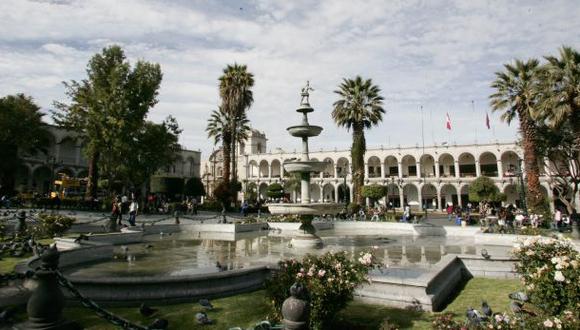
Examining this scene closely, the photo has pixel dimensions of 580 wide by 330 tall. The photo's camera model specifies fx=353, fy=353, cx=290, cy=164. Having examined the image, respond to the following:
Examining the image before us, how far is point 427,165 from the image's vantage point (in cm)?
5300

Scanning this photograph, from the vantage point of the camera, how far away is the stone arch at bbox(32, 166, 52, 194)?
4372 centimetres

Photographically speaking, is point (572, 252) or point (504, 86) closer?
point (572, 252)


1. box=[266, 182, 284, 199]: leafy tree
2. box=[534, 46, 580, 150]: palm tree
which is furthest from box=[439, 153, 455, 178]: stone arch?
box=[534, 46, 580, 150]: palm tree

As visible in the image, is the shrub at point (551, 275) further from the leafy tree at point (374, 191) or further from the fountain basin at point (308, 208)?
the leafy tree at point (374, 191)

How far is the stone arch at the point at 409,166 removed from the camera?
53062 mm

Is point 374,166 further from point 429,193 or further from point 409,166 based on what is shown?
point 429,193

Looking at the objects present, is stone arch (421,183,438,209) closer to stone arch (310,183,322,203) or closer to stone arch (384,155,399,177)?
stone arch (384,155,399,177)

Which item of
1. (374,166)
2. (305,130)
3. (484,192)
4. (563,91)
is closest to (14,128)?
(305,130)

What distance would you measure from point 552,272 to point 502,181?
1840 inches

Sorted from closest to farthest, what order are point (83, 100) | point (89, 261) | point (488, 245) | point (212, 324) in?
point (212, 324)
point (89, 261)
point (488, 245)
point (83, 100)

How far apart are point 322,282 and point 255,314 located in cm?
147

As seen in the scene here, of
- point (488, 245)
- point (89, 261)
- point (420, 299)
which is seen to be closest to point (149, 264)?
point (89, 261)

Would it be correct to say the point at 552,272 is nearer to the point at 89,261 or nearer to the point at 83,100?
the point at 89,261

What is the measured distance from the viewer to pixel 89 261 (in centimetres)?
908
